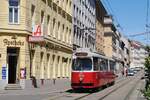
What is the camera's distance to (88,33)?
76.1 meters

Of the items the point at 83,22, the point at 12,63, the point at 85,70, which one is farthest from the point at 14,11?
the point at 83,22

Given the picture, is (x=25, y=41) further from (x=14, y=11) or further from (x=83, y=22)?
(x=83, y=22)

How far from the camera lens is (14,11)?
38.9 meters

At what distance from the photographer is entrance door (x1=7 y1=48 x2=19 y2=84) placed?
1526 inches

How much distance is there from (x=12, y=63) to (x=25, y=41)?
7.15ft

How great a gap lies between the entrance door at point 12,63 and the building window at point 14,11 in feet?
7.70

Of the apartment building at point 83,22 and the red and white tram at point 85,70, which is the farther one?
the apartment building at point 83,22

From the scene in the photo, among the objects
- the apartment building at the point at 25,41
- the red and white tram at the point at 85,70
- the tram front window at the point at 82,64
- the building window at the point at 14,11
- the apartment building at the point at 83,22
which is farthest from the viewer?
the apartment building at the point at 83,22

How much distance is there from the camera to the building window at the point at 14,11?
127 feet

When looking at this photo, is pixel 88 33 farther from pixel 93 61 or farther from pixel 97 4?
pixel 93 61

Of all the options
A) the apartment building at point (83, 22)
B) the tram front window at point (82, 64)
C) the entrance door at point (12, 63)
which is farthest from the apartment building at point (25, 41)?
the apartment building at point (83, 22)

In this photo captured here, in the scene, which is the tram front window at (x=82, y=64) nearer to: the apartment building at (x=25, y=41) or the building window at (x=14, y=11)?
the apartment building at (x=25, y=41)

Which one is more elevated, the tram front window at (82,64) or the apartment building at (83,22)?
the apartment building at (83,22)

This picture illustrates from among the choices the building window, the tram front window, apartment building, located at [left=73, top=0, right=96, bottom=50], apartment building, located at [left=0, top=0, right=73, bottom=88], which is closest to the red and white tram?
the tram front window
